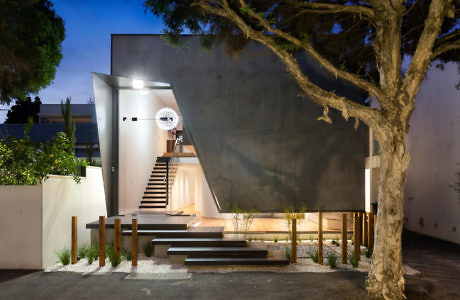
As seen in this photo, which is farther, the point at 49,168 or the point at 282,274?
the point at 49,168

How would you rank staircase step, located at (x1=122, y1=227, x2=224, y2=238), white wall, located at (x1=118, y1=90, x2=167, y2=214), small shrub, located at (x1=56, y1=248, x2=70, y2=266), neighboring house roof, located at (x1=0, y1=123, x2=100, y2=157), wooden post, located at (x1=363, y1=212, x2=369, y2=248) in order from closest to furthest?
small shrub, located at (x1=56, y1=248, x2=70, y2=266) → staircase step, located at (x1=122, y1=227, x2=224, y2=238) → wooden post, located at (x1=363, y1=212, x2=369, y2=248) → white wall, located at (x1=118, y1=90, x2=167, y2=214) → neighboring house roof, located at (x1=0, y1=123, x2=100, y2=157)

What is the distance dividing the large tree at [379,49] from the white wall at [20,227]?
12.7 ft

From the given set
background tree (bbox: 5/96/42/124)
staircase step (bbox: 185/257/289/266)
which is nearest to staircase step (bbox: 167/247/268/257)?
staircase step (bbox: 185/257/289/266)

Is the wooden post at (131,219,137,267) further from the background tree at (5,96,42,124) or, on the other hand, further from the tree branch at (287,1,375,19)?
the background tree at (5,96,42,124)

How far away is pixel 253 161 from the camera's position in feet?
28.2

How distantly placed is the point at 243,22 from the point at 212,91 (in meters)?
3.35

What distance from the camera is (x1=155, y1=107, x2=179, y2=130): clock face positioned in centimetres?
1076

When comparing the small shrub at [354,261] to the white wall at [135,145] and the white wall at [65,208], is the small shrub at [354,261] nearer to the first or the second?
the white wall at [65,208]

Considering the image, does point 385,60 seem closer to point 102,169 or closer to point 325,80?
point 325,80

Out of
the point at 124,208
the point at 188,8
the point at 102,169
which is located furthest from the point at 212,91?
the point at 124,208

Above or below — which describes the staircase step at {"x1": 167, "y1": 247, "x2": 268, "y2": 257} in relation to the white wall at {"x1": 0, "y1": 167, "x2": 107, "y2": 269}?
below

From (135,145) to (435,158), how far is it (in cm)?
886

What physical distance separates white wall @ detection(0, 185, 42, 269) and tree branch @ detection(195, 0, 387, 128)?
4422 millimetres

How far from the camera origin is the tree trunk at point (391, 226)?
4406 millimetres
